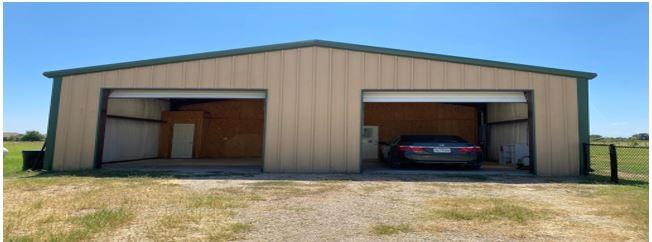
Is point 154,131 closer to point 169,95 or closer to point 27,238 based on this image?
point 169,95

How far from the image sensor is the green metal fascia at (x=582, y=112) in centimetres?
905

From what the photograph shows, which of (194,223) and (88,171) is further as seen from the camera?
(88,171)

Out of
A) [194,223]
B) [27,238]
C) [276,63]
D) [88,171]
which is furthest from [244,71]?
[27,238]

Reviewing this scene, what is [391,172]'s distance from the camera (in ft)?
30.4

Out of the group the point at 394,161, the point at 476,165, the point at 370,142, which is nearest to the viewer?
the point at 476,165

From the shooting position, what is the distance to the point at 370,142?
1585 centimetres

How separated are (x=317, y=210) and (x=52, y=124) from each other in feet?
28.2

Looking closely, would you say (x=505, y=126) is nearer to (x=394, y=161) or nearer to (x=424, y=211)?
(x=394, y=161)

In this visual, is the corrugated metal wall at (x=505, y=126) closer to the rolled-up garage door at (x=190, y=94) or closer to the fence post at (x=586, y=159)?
the fence post at (x=586, y=159)

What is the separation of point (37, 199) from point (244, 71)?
5.20 meters

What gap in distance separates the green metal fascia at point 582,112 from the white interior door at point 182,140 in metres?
13.5

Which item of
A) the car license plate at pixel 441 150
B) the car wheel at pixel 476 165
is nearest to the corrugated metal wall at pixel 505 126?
the car wheel at pixel 476 165

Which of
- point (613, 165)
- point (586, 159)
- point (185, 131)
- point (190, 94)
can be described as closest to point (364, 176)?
point (190, 94)

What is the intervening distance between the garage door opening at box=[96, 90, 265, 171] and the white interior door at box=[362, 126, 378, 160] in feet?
14.3
